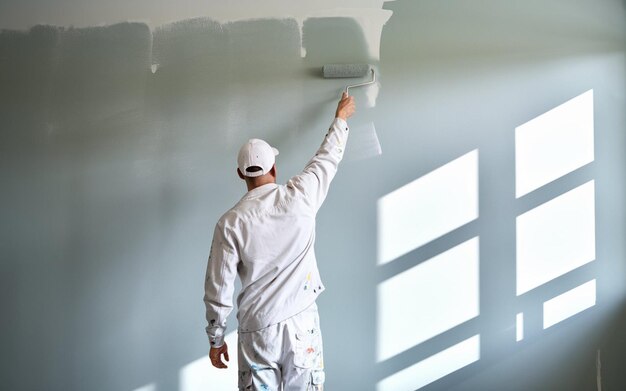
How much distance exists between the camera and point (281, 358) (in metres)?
2.00

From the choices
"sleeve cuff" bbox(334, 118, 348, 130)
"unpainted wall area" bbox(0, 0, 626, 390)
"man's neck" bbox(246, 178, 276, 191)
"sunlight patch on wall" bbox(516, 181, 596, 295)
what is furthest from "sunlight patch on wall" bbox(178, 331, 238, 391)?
"sunlight patch on wall" bbox(516, 181, 596, 295)

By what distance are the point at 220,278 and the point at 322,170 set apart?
58 cm

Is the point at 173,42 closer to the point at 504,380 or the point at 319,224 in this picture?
the point at 319,224

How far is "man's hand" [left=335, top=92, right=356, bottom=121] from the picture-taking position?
7.67ft

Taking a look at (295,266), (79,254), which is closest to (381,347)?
(295,266)

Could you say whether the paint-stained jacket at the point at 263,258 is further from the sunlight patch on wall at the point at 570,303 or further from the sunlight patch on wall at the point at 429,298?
the sunlight patch on wall at the point at 570,303

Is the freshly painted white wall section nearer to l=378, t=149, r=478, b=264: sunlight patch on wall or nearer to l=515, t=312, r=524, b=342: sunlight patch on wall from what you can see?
l=378, t=149, r=478, b=264: sunlight patch on wall

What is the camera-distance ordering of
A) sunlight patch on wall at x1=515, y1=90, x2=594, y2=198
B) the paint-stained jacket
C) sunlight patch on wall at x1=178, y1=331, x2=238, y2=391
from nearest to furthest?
the paint-stained jacket
sunlight patch on wall at x1=515, y1=90, x2=594, y2=198
sunlight patch on wall at x1=178, y1=331, x2=238, y2=391

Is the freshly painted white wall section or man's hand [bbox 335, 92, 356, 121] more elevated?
the freshly painted white wall section

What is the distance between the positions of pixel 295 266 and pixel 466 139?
1.06 meters

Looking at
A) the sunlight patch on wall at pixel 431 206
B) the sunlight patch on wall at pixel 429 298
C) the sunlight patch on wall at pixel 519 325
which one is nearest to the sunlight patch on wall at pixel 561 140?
the sunlight patch on wall at pixel 431 206

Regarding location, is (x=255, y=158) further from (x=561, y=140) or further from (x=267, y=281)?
(x=561, y=140)

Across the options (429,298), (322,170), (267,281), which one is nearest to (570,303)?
(429,298)

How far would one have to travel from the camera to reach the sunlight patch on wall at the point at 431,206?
8.21 ft
